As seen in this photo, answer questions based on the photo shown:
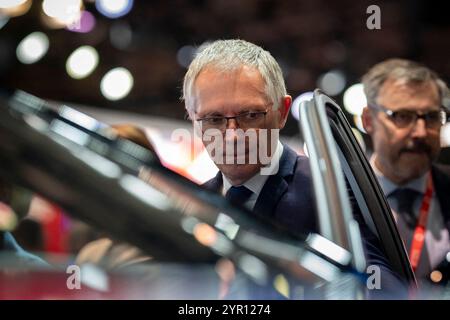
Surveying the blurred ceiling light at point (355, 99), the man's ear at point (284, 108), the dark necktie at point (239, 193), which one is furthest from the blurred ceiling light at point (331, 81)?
the dark necktie at point (239, 193)

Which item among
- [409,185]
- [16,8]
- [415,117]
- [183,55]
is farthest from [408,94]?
[16,8]

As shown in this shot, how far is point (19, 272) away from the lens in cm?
102

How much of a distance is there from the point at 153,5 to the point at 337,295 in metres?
2.48

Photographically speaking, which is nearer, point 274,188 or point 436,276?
point 274,188

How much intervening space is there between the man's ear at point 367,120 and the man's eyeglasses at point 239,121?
3.26ft

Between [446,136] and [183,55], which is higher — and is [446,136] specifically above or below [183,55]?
below

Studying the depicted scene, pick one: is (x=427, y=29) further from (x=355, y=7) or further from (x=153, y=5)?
→ (x=153, y=5)

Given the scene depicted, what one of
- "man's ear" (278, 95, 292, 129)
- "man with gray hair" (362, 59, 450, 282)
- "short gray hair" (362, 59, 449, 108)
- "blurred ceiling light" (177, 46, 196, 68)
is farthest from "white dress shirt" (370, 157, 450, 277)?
"blurred ceiling light" (177, 46, 196, 68)

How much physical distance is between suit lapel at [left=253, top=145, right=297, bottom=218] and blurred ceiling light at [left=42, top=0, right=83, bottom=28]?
1.64 m

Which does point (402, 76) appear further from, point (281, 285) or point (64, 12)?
point (281, 285)

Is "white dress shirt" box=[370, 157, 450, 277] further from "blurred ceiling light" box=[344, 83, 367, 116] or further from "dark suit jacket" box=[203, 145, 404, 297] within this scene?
"dark suit jacket" box=[203, 145, 404, 297]

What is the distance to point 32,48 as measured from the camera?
11.2 feet

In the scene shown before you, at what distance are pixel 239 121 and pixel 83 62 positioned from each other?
1.96 meters
